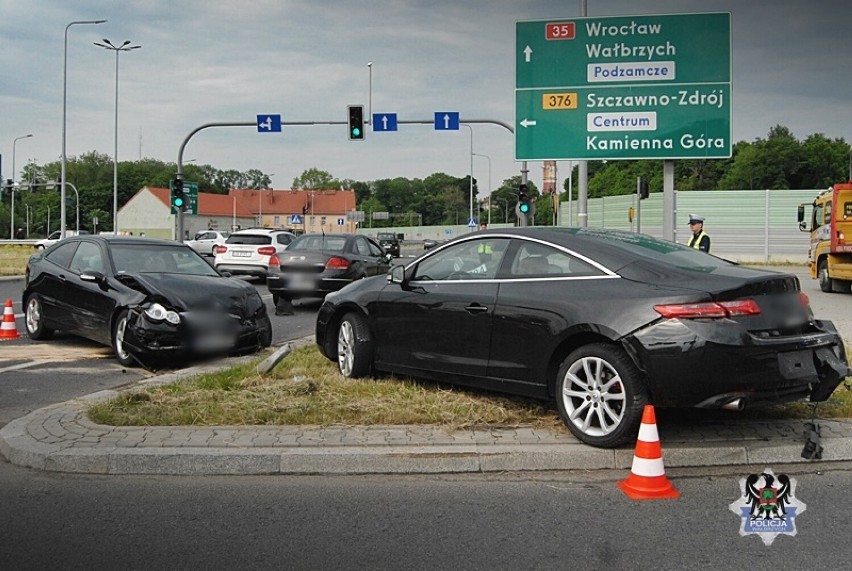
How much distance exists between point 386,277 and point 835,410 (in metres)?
3.87

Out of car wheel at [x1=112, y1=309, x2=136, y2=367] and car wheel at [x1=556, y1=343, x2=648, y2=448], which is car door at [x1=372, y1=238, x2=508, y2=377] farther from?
car wheel at [x1=112, y1=309, x2=136, y2=367]

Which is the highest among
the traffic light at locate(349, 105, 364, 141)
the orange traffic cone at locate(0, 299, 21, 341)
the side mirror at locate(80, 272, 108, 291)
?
the traffic light at locate(349, 105, 364, 141)

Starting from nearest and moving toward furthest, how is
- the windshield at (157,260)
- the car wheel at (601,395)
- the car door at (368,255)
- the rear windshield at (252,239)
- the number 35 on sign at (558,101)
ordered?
1. the car wheel at (601,395)
2. the windshield at (157,260)
3. the car door at (368,255)
4. the number 35 on sign at (558,101)
5. the rear windshield at (252,239)

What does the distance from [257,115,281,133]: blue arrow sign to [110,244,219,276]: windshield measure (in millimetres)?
20143

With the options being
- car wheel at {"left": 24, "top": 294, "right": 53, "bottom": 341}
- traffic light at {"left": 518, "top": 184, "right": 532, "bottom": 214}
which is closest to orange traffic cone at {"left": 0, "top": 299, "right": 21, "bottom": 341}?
car wheel at {"left": 24, "top": 294, "right": 53, "bottom": 341}

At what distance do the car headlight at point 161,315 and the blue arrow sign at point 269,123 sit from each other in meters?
22.2

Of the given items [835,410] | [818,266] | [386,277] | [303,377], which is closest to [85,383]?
[303,377]

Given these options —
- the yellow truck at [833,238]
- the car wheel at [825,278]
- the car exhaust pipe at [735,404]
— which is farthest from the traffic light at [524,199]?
the car exhaust pipe at [735,404]

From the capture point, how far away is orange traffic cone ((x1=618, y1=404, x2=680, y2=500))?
189 inches

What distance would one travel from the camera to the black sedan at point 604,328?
5.12m

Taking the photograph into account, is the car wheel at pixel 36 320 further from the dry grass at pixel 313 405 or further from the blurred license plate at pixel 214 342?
the dry grass at pixel 313 405

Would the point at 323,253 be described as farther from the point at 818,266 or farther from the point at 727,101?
the point at 818,266

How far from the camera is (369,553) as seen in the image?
4008 mm

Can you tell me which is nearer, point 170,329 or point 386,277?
point 386,277
